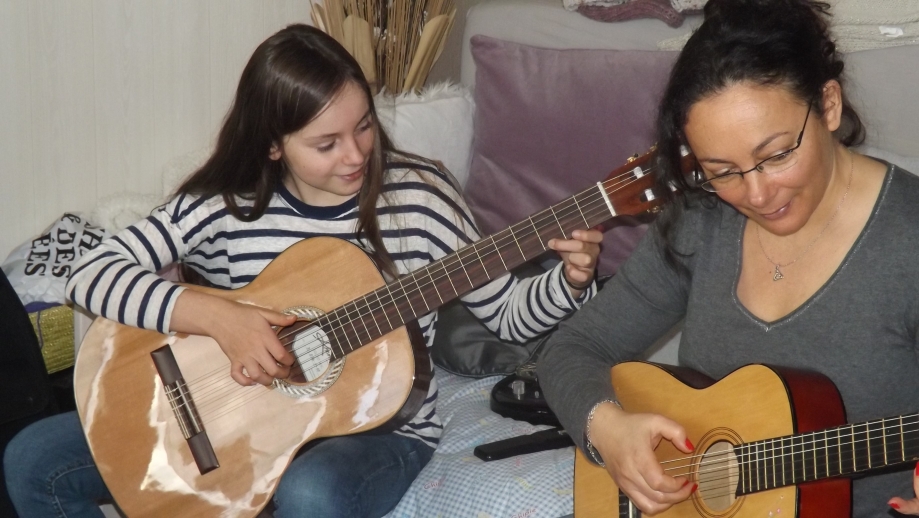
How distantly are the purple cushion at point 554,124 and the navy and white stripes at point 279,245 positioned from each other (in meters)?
0.38

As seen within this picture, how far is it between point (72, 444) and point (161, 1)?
4.00ft

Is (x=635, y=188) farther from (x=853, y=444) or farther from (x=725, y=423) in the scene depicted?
(x=853, y=444)

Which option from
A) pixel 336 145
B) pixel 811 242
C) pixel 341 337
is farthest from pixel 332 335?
pixel 811 242

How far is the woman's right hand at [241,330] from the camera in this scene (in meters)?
1.57

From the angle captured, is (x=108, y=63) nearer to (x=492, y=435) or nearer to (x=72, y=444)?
(x=72, y=444)

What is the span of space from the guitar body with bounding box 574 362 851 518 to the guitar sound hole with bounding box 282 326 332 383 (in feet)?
1.53

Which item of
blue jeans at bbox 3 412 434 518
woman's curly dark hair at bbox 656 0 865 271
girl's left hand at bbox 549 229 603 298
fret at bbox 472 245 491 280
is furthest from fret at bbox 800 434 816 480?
blue jeans at bbox 3 412 434 518

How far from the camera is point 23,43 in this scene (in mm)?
2268

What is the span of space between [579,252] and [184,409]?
717mm

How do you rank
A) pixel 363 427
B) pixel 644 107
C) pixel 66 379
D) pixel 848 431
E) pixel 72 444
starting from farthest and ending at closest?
pixel 66 379
pixel 644 107
pixel 72 444
pixel 363 427
pixel 848 431

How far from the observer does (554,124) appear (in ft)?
6.82

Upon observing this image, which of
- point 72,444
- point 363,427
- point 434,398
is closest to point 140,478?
point 72,444

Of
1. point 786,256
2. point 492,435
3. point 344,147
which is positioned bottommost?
point 492,435

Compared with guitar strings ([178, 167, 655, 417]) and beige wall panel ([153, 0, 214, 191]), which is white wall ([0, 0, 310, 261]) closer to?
beige wall panel ([153, 0, 214, 191])
